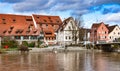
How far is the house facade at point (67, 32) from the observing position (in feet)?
365

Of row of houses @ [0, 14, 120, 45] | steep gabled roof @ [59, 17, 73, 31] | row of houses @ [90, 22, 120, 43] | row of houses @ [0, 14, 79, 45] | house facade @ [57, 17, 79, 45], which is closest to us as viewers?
row of houses @ [0, 14, 79, 45]

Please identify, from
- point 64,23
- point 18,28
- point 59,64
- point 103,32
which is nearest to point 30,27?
point 18,28

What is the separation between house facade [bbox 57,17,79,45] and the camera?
365 ft

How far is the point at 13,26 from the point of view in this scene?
104438mm

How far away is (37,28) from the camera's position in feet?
357

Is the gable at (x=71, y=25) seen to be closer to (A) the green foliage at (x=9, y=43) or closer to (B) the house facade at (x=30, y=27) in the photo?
(B) the house facade at (x=30, y=27)

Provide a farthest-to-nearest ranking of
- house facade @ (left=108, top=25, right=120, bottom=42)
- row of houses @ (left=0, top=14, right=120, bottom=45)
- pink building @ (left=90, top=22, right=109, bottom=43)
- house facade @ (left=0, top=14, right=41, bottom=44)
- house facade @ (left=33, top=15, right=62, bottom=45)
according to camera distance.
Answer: house facade @ (left=108, top=25, right=120, bottom=42)
pink building @ (left=90, top=22, right=109, bottom=43)
house facade @ (left=33, top=15, right=62, bottom=45)
row of houses @ (left=0, top=14, right=120, bottom=45)
house facade @ (left=0, top=14, right=41, bottom=44)

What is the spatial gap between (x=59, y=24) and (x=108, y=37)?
24467 millimetres

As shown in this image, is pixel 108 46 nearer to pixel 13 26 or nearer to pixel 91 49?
pixel 91 49

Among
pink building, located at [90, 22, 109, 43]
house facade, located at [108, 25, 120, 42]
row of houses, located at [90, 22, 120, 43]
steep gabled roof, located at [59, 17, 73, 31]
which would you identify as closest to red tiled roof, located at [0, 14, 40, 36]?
steep gabled roof, located at [59, 17, 73, 31]

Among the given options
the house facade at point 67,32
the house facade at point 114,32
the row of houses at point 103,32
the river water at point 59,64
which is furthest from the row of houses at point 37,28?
the river water at point 59,64

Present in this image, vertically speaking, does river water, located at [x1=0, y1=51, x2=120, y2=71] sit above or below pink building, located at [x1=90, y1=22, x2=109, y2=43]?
below

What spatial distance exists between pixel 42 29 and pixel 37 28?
2.23 m

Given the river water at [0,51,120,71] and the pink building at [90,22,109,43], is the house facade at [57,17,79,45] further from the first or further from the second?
the river water at [0,51,120,71]
